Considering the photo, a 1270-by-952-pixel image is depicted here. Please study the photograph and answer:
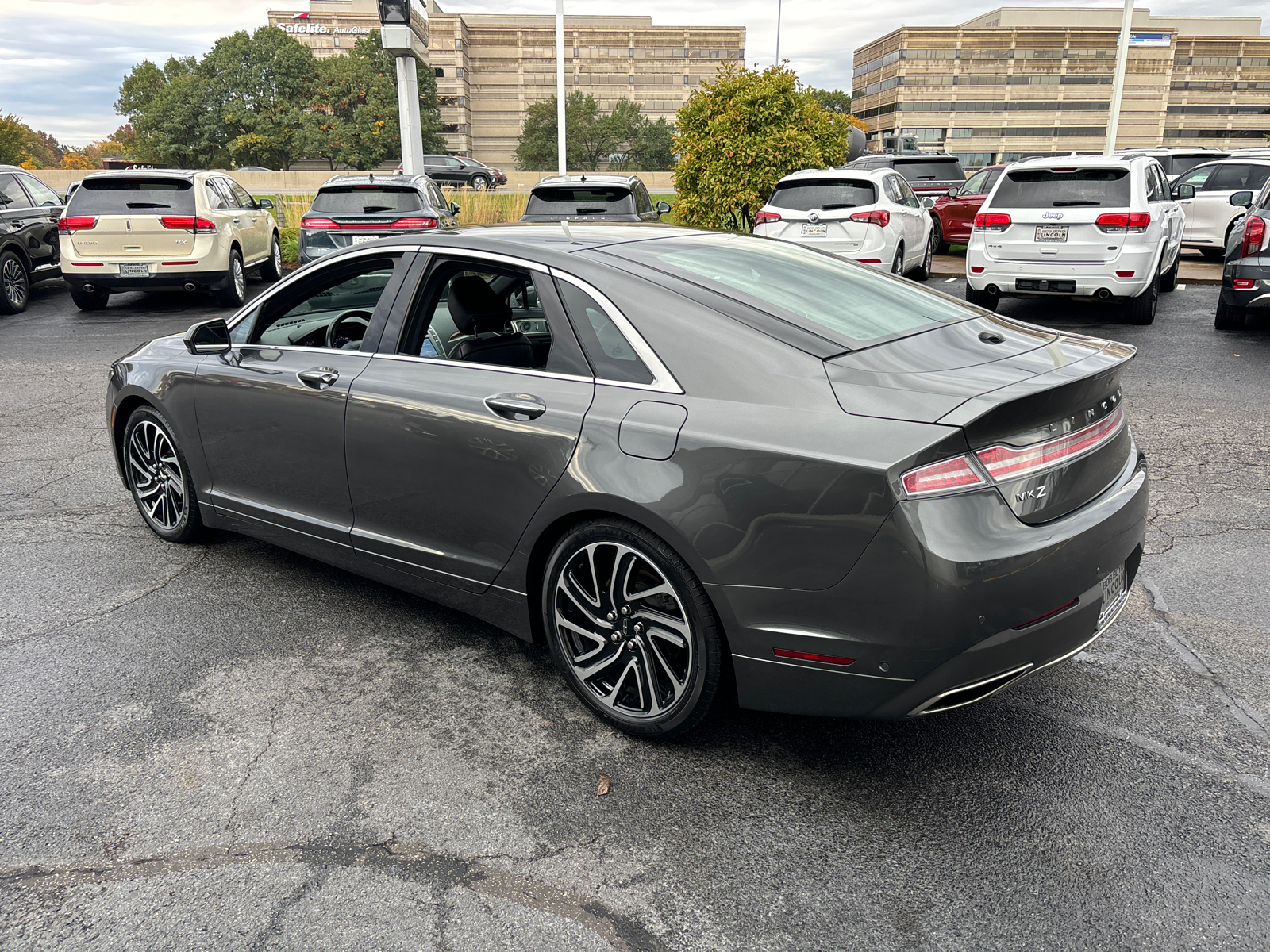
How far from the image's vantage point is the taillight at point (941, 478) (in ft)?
7.91

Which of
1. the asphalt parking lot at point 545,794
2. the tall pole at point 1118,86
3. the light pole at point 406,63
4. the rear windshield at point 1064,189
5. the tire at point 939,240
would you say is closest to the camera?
the asphalt parking lot at point 545,794

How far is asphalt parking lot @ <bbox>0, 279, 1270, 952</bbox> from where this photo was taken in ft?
7.59

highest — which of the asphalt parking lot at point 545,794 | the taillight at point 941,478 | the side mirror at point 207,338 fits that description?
the side mirror at point 207,338

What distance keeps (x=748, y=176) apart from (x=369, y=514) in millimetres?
13797

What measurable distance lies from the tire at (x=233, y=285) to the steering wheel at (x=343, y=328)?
9914 mm

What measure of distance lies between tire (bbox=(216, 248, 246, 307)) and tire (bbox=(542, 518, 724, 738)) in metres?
11.6

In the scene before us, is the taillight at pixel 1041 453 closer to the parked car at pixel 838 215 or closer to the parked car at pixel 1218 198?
the parked car at pixel 838 215

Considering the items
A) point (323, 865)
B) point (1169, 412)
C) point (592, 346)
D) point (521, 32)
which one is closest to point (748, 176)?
point (1169, 412)

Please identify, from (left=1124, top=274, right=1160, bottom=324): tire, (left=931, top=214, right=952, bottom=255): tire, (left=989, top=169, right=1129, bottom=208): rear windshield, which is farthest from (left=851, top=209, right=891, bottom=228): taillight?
(left=931, top=214, right=952, bottom=255): tire

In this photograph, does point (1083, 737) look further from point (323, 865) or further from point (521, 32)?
point (521, 32)

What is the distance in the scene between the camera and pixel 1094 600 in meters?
2.72

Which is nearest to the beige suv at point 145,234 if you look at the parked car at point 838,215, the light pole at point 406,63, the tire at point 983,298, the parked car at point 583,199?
the parked car at point 583,199

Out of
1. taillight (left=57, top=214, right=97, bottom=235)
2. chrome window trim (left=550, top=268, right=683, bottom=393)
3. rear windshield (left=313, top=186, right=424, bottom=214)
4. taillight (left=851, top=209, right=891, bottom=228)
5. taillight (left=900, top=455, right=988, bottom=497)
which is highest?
rear windshield (left=313, top=186, right=424, bottom=214)

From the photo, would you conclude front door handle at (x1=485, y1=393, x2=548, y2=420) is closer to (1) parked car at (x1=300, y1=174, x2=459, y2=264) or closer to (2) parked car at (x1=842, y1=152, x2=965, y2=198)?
(1) parked car at (x1=300, y1=174, x2=459, y2=264)
